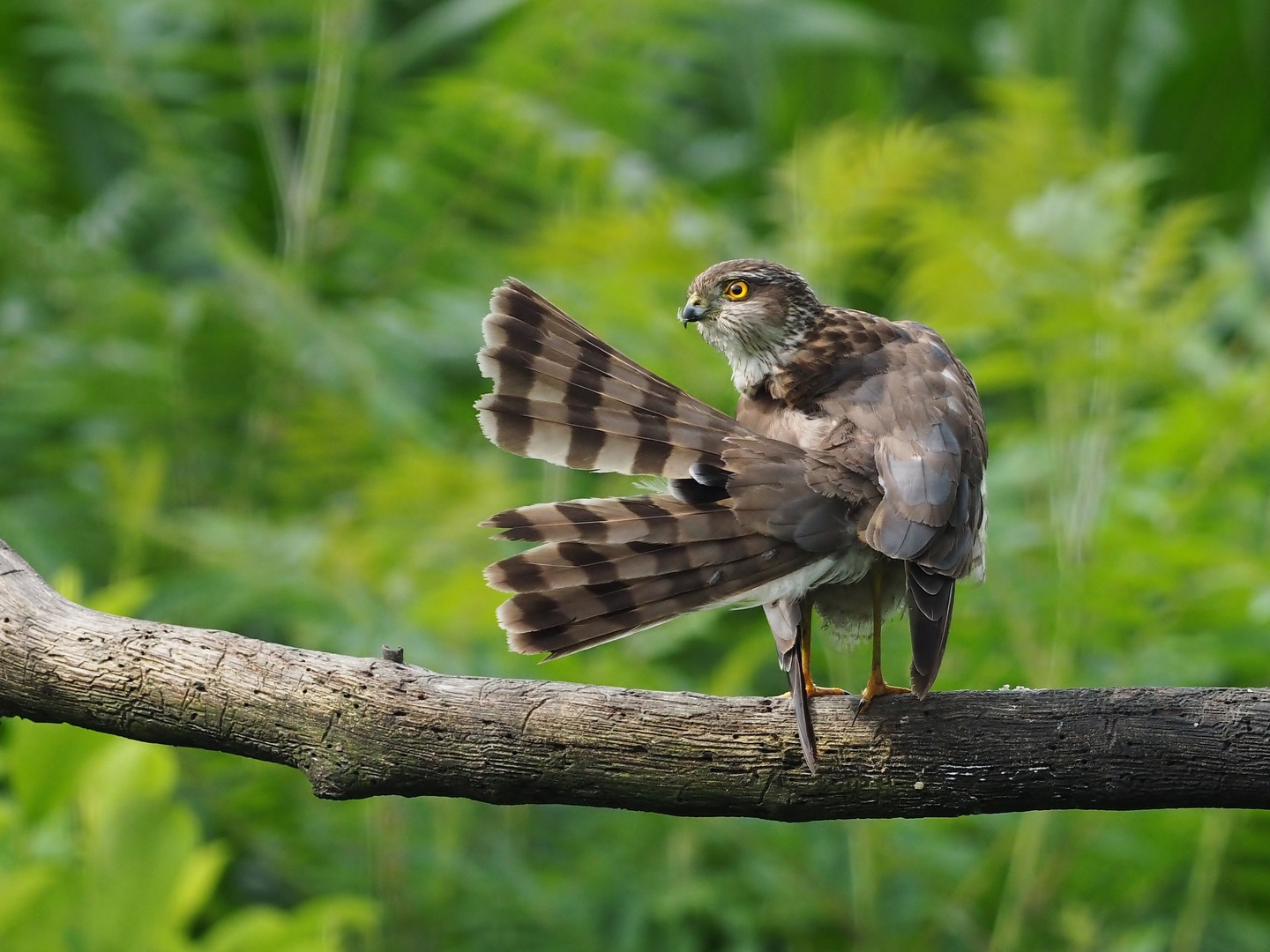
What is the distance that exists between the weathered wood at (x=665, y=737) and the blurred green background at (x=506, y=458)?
109cm

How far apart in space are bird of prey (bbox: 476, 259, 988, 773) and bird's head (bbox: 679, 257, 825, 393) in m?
0.16

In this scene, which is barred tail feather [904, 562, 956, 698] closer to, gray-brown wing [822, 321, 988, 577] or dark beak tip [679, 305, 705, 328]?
gray-brown wing [822, 321, 988, 577]

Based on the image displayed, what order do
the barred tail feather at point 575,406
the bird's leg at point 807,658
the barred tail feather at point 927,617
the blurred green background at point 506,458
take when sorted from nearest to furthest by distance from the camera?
the barred tail feather at point 927,617 → the barred tail feather at point 575,406 → the bird's leg at point 807,658 → the blurred green background at point 506,458

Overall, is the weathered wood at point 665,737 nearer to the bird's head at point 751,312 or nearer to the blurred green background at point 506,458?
the bird's head at point 751,312

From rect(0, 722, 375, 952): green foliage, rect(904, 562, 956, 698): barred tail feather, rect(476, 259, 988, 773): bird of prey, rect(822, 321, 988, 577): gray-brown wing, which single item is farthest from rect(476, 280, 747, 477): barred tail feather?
rect(0, 722, 375, 952): green foliage

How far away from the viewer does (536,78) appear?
264 inches

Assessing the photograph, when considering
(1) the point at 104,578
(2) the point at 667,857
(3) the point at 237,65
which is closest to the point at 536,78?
(3) the point at 237,65

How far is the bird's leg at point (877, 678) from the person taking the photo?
233 centimetres

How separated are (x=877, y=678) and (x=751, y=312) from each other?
0.78 metres

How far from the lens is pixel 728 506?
2328 millimetres

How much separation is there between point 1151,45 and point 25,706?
10.5 meters

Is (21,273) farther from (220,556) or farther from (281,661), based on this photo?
(281,661)

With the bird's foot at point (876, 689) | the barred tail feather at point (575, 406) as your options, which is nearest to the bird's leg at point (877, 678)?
the bird's foot at point (876, 689)

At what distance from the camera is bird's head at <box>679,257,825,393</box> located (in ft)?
9.21
